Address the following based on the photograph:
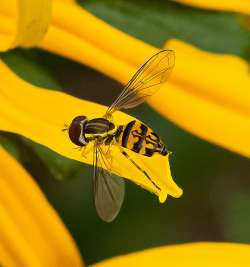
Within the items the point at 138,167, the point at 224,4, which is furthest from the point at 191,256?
the point at 224,4

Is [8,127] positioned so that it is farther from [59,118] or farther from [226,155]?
[226,155]

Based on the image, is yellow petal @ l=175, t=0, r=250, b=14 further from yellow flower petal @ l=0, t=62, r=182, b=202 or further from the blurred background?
yellow flower petal @ l=0, t=62, r=182, b=202

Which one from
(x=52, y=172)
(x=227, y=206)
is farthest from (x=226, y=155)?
(x=52, y=172)

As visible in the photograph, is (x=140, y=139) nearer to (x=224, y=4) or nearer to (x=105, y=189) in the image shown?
(x=105, y=189)

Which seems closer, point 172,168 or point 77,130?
point 77,130

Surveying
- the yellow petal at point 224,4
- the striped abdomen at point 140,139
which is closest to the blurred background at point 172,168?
the yellow petal at point 224,4

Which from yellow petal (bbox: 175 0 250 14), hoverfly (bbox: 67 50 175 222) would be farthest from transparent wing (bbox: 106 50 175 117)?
yellow petal (bbox: 175 0 250 14)
